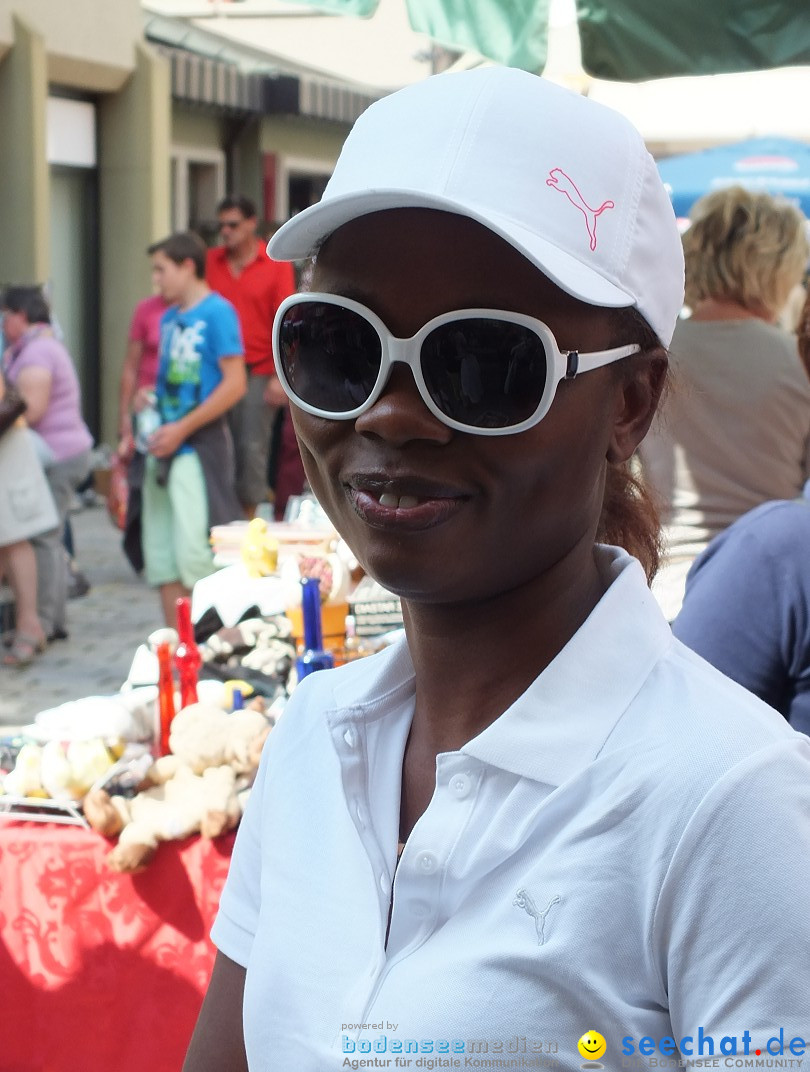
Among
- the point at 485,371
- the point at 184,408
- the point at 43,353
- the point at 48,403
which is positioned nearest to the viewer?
the point at 485,371

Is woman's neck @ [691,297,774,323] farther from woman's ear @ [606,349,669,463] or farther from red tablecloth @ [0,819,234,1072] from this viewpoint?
woman's ear @ [606,349,669,463]

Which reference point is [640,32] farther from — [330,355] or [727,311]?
[330,355]

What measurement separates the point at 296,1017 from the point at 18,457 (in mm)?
6170

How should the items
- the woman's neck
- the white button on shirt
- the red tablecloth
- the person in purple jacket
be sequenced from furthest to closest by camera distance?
the person in purple jacket → the woman's neck → the red tablecloth → the white button on shirt

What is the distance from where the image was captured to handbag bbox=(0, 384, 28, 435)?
6.81 m

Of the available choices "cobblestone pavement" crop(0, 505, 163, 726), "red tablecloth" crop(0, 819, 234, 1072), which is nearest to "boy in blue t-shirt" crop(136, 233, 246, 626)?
"cobblestone pavement" crop(0, 505, 163, 726)

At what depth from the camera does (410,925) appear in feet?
3.71

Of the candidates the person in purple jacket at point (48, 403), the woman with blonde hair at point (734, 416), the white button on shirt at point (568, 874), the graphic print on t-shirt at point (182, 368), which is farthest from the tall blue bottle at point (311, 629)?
the person in purple jacket at point (48, 403)

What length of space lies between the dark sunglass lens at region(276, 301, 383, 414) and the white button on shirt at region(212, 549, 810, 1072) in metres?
0.28

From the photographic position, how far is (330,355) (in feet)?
3.95

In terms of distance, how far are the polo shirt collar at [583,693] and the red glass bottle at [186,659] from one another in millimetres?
2180

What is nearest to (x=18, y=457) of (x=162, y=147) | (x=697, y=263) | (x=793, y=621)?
(x=697, y=263)

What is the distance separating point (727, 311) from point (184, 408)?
10.6 feet

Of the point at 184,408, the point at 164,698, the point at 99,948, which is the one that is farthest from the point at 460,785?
the point at 184,408
